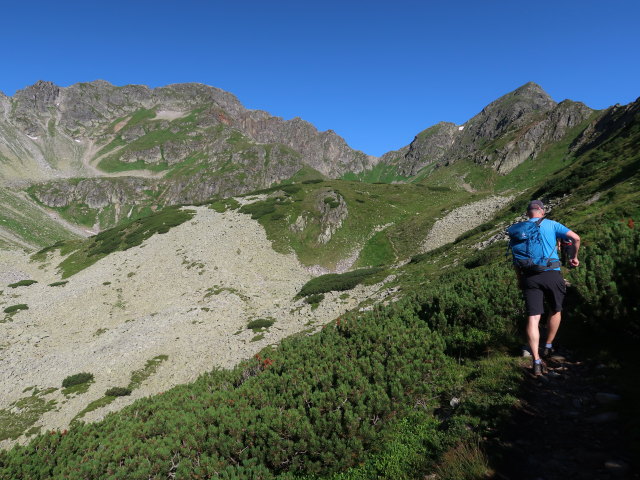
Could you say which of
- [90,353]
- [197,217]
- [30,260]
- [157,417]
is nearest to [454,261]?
[157,417]

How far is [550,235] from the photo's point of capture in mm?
7676

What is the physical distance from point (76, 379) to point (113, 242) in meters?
47.7

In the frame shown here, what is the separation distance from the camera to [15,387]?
24.8 metres

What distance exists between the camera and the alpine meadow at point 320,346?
627cm

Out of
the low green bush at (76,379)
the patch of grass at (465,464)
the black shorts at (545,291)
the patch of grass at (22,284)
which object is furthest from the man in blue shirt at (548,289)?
the patch of grass at (22,284)

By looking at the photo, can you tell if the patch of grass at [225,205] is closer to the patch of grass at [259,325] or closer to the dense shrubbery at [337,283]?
the dense shrubbery at [337,283]

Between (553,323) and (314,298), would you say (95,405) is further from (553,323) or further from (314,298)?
(553,323)

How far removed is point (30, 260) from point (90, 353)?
192 ft

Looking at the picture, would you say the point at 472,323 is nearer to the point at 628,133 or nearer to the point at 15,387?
the point at 15,387

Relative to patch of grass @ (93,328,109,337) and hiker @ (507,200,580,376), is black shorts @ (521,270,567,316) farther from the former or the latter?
patch of grass @ (93,328,109,337)

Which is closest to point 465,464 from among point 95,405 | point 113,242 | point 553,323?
point 553,323

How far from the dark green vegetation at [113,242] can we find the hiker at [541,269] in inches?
2539

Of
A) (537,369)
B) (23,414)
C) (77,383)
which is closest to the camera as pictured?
(537,369)

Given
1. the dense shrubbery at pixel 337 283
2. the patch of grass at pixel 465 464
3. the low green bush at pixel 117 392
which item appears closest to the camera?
the patch of grass at pixel 465 464
